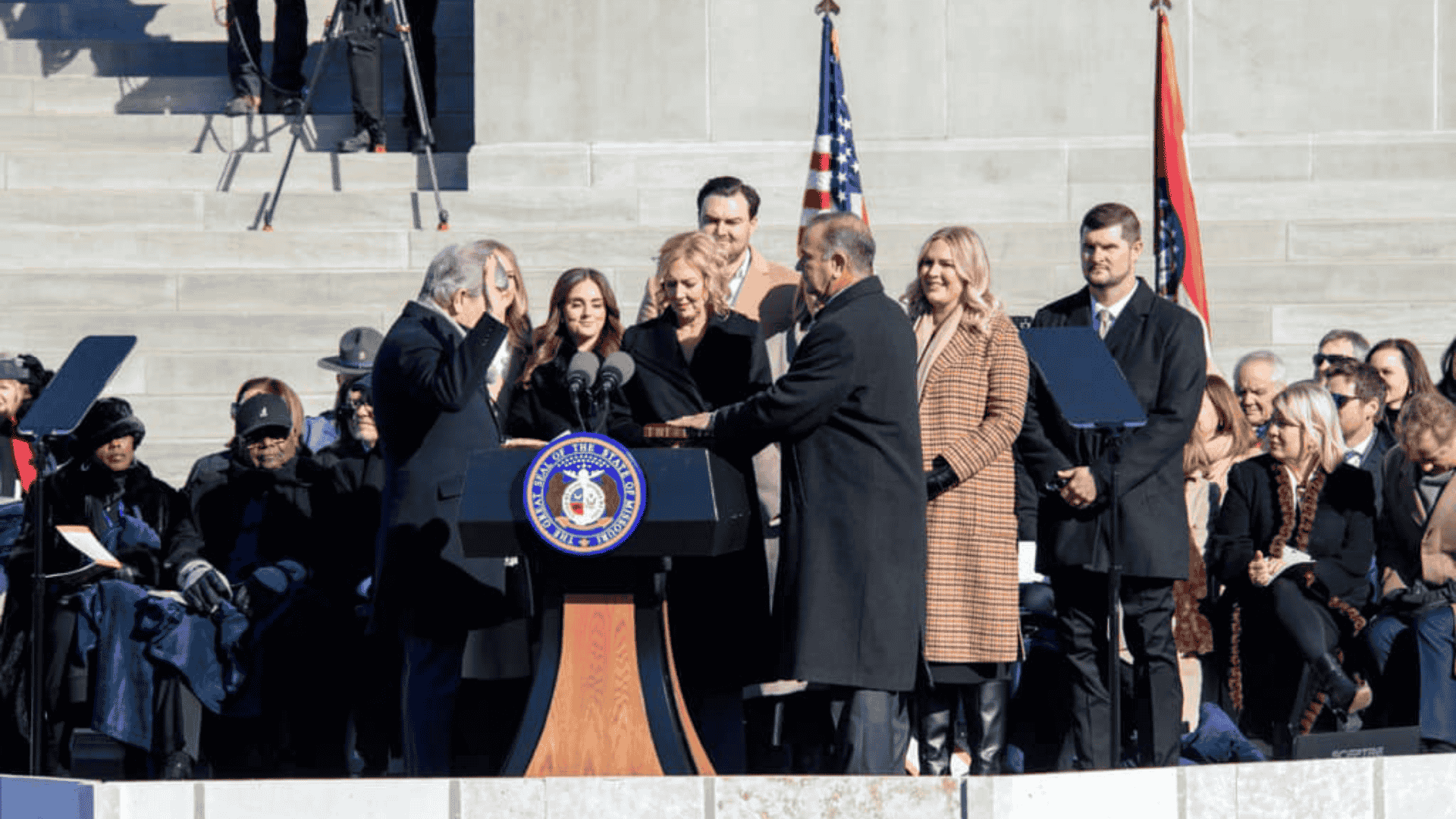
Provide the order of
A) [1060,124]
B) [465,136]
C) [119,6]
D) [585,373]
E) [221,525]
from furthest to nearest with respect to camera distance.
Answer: [119,6]
[465,136]
[1060,124]
[221,525]
[585,373]

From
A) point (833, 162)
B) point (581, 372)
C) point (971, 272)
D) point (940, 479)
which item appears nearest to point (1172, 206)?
point (833, 162)

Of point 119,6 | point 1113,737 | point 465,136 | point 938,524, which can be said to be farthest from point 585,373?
point 119,6

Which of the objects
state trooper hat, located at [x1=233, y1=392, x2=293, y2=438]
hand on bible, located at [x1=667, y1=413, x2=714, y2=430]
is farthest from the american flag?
hand on bible, located at [x1=667, y1=413, x2=714, y2=430]

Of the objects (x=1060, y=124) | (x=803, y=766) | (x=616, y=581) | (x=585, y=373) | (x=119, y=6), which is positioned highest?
(x=119, y=6)

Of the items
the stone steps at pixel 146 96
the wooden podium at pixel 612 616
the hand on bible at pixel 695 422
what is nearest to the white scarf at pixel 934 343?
the hand on bible at pixel 695 422

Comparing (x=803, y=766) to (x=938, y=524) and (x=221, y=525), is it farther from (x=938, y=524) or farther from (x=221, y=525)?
(x=221, y=525)

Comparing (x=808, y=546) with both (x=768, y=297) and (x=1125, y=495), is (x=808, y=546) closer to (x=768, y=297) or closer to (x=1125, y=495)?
(x=1125, y=495)

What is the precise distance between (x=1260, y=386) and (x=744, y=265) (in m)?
2.56

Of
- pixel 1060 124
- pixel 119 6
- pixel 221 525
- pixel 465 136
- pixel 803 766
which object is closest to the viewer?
pixel 803 766

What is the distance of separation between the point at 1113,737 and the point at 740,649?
3.67ft

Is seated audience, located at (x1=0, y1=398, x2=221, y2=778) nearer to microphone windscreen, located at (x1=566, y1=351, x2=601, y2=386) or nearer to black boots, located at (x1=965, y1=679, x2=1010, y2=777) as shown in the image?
microphone windscreen, located at (x1=566, y1=351, x2=601, y2=386)

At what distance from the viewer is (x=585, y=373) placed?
704 cm

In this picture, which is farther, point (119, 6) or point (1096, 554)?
point (119, 6)

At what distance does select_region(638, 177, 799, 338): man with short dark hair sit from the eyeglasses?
7.70 ft
